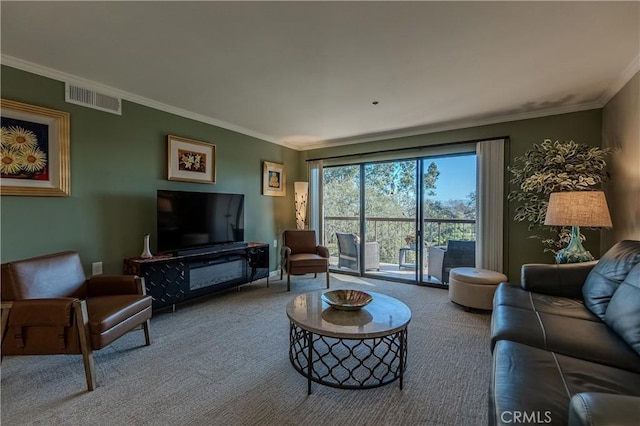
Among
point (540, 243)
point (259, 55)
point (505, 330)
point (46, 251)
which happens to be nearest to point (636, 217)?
point (540, 243)

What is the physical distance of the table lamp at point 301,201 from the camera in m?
5.28

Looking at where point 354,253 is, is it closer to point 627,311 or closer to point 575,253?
point 575,253

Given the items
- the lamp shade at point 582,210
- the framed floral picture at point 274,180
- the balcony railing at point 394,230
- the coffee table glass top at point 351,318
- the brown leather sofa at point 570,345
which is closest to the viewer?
the brown leather sofa at point 570,345

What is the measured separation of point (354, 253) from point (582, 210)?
3.25 metres

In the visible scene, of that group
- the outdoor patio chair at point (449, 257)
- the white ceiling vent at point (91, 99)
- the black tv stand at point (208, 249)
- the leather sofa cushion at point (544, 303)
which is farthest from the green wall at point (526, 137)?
the white ceiling vent at point (91, 99)

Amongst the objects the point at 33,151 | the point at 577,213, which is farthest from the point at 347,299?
the point at 33,151

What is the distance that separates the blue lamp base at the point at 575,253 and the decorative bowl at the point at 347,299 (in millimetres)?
1961

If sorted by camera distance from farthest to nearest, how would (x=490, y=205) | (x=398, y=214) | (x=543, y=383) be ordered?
(x=398, y=214) → (x=490, y=205) → (x=543, y=383)

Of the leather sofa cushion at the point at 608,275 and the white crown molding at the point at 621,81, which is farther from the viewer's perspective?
the white crown molding at the point at 621,81

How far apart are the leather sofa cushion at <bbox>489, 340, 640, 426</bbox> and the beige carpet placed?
0.54 metres

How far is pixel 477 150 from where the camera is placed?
156 inches

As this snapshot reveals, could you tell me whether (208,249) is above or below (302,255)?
above

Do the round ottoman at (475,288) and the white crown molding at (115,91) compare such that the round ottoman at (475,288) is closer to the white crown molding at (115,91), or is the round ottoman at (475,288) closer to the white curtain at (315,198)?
the white curtain at (315,198)

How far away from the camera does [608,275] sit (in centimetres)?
194
